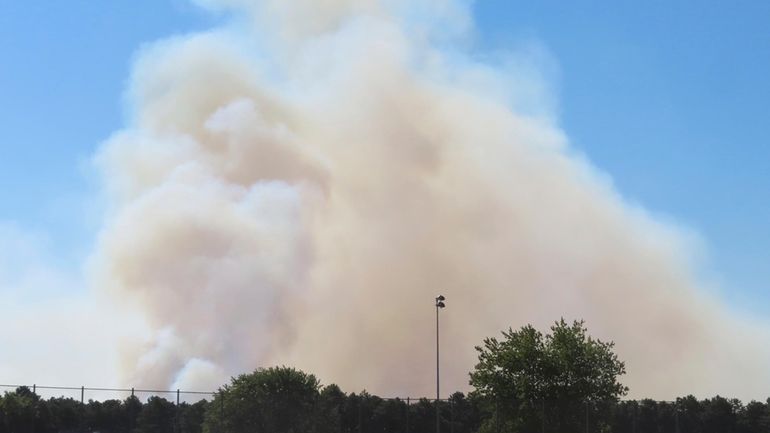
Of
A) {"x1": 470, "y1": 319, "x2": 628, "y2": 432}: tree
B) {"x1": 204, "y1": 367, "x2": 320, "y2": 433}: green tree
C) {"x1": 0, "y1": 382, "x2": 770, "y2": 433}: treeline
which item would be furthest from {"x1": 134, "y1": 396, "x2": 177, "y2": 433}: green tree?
{"x1": 470, "y1": 319, "x2": 628, "y2": 432}: tree

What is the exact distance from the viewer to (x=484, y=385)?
4994cm

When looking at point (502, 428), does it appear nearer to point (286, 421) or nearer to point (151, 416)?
point (286, 421)

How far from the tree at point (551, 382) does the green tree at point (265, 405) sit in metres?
11.9

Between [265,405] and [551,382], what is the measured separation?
17.4 meters

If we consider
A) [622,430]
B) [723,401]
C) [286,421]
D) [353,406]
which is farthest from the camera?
[723,401]

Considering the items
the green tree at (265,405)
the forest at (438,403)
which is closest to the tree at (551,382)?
the forest at (438,403)

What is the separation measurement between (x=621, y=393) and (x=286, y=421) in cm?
1979

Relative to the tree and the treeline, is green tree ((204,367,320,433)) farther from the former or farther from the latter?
the tree

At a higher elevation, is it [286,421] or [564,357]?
[564,357]

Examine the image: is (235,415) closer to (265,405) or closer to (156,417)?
(265,405)

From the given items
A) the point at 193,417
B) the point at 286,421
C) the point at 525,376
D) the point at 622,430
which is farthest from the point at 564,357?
the point at 622,430

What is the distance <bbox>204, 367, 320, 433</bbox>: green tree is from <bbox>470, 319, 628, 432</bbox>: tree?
468 inches

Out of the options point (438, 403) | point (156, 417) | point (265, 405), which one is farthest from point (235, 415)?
point (438, 403)

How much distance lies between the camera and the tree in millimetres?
48938
